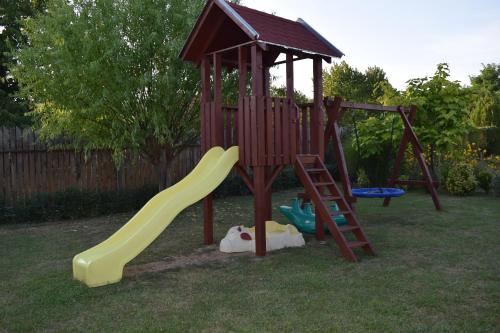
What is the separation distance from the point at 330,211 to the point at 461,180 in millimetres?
8157

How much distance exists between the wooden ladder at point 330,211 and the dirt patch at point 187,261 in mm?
1255

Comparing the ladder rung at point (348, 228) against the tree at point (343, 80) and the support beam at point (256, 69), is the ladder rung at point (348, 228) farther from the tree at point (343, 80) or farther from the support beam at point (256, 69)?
the tree at point (343, 80)

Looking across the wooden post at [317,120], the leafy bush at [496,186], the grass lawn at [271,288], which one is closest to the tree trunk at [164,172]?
the grass lawn at [271,288]

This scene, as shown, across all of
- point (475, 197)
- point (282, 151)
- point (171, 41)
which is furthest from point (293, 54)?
point (475, 197)

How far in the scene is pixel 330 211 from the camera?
6.61 metres

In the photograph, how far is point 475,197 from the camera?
1275cm

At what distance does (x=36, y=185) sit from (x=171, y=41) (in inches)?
188

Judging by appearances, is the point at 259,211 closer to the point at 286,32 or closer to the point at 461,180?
the point at 286,32

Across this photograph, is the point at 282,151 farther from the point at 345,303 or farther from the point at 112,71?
the point at 112,71

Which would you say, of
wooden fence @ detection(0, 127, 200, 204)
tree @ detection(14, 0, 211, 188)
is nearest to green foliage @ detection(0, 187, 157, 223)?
wooden fence @ detection(0, 127, 200, 204)

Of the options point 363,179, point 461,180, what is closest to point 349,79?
point 363,179

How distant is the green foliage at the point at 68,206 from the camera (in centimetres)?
984

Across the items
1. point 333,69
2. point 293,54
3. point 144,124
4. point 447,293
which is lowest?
point 447,293

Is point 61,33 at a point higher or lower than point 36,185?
higher
